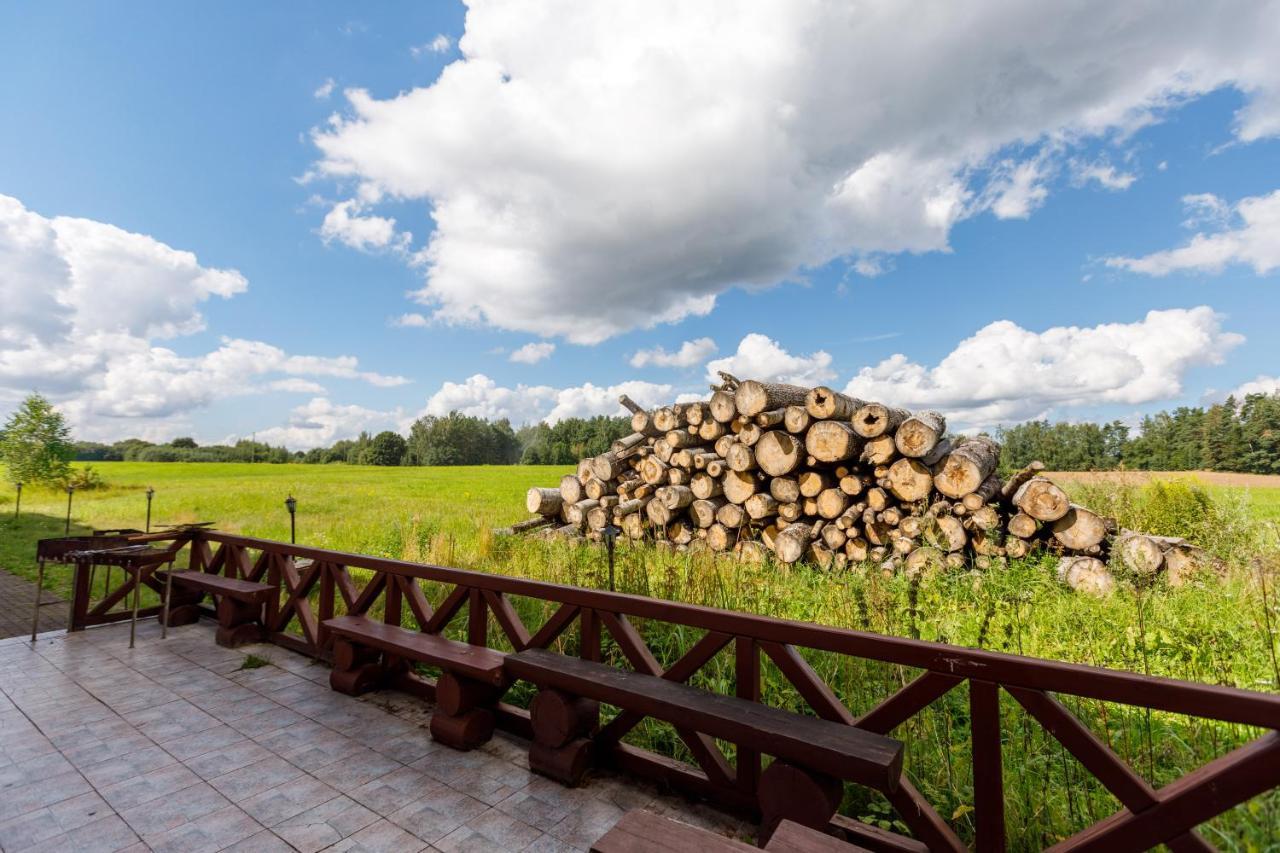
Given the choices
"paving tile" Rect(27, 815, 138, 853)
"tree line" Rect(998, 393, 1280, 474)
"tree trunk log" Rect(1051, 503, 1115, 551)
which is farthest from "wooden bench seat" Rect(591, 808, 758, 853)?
"tree line" Rect(998, 393, 1280, 474)

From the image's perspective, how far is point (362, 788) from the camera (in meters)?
2.95

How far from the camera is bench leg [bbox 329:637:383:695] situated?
4.11 metres

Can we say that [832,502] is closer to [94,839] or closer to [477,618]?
[477,618]

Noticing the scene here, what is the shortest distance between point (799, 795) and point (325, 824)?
218 cm

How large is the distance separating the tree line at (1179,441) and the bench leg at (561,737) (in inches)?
1077

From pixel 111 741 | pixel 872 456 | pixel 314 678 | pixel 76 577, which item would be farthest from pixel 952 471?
pixel 76 577

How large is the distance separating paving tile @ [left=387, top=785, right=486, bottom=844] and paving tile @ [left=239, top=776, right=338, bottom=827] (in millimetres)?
462

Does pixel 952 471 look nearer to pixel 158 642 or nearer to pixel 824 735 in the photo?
pixel 824 735

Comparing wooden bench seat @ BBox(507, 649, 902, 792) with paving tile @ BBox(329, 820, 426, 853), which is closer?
wooden bench seat @ BBox(507, 649, 902, 792)

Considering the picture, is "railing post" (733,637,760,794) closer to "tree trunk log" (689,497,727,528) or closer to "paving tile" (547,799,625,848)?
"paving tile" (547,799,625,848)

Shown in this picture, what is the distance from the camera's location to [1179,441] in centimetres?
3959

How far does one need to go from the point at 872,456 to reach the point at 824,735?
15.3ft

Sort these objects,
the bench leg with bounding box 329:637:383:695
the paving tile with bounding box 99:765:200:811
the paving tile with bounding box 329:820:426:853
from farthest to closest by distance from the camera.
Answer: the bench leg with bounding box 329:637:383:695 < the paving tile with bounding box 99:765:200:811 < the paving tile with bounding box 329:820:426:853

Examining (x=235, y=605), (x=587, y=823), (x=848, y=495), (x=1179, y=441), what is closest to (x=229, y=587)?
(x=235, y=605)
